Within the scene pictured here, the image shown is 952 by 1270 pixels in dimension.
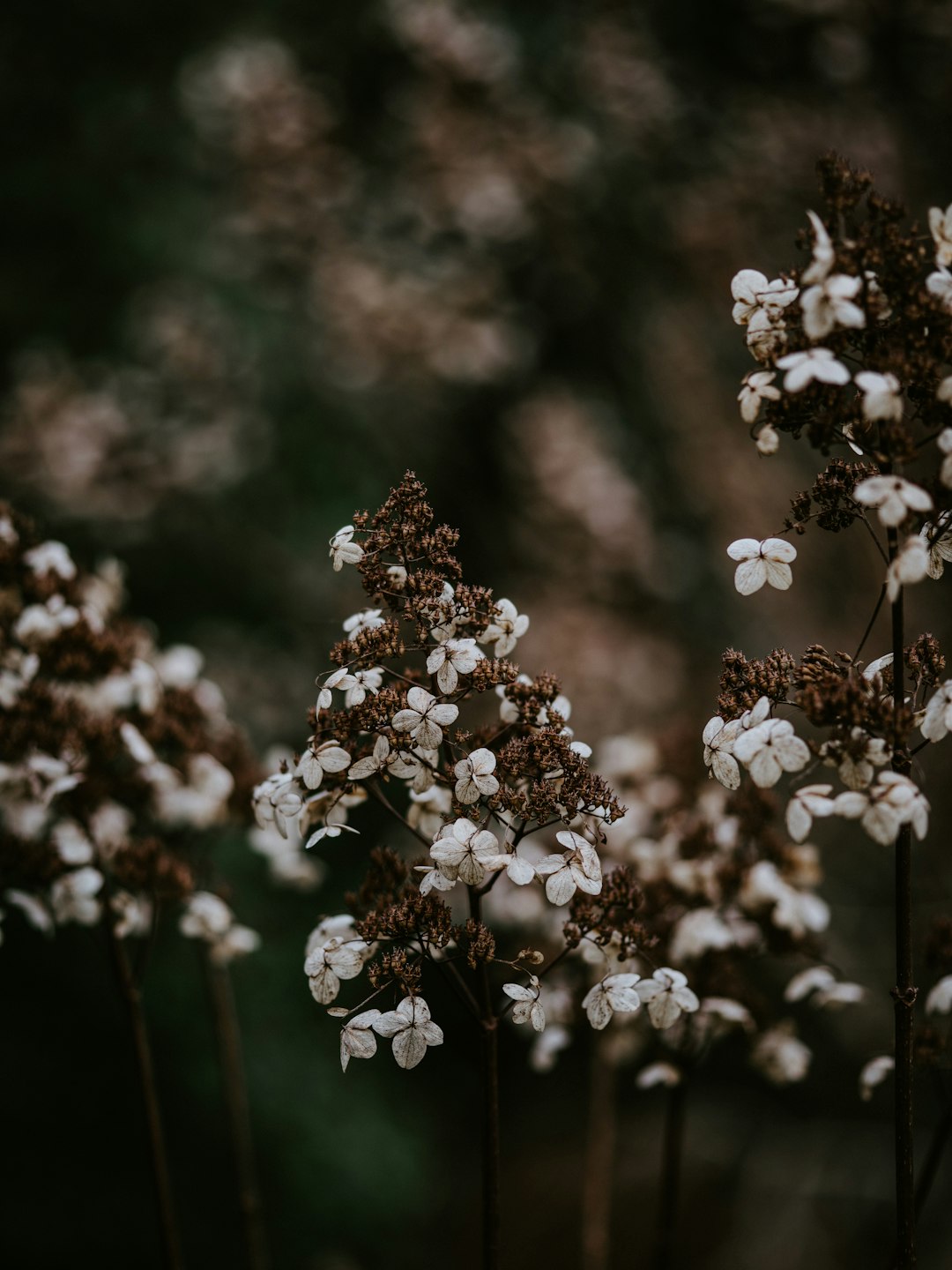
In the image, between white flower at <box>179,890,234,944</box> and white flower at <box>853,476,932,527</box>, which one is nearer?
white flower at <box>853,476,932,527</box>

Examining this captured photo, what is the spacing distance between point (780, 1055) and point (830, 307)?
4.24 ft

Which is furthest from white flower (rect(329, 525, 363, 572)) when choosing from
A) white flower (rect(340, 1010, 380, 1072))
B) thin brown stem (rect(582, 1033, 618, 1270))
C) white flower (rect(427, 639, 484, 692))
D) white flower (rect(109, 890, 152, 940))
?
thin brown stem (rect(582, 1033, 618, 1270))

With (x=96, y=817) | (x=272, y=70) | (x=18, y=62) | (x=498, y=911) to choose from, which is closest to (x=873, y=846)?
(x=498, y=911)

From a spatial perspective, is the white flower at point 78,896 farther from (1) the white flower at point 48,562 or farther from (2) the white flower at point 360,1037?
(2) the white flower at point 360,1037

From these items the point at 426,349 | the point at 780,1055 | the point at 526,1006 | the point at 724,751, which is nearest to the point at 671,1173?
the point at 780,1055

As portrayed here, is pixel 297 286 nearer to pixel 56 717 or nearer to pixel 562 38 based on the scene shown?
pixel 562 38

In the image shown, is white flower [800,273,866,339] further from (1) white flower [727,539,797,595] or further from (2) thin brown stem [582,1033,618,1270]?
(2) thin brown stem [582,1033,618,1270]

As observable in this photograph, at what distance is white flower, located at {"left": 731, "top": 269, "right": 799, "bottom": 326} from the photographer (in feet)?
3.41

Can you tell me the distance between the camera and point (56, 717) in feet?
4.84

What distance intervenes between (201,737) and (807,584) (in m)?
2.59

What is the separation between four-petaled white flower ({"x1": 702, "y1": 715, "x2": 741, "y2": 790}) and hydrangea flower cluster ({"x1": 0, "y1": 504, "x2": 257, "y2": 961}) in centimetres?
87

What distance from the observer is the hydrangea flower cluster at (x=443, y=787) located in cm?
101

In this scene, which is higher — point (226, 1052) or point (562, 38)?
point (562, 38)

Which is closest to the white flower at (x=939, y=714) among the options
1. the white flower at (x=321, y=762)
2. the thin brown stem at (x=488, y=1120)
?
the thin brown stem at (x=488, y=1120)
